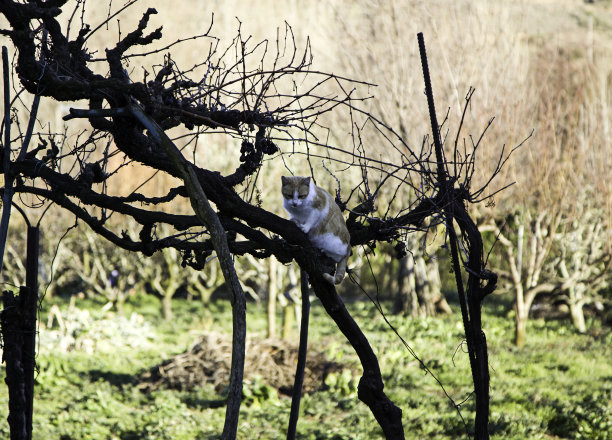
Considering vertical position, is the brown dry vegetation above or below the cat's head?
above

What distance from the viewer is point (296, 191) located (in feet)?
13.2

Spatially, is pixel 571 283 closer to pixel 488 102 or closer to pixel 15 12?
pixel 488 102

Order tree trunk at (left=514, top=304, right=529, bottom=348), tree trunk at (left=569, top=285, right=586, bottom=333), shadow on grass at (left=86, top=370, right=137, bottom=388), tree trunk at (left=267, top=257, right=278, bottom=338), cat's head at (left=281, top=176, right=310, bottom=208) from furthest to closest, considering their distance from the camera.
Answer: tree trunk at (left=569, top=285, right=586, bottom=333) < tree trunk at (left=267, top=257, right=278, bottom=338) < tree trunk at (left=514, top=304, right=529, bottom=348) < shadow on grass at (left=86, top=370, right=137, bottom=388) < cat's head at (left=281, top=176, right=310, bottom=208)

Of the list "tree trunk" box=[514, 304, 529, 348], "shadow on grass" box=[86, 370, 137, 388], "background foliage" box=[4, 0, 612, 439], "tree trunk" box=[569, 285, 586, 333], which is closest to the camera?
"background foliage" box=[4, 0, 612, 439]

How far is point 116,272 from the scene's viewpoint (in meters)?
13.7

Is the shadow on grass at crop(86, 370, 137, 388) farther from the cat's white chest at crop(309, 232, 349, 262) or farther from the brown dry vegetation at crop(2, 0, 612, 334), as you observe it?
the cat's white chest at crop(309, 232, 349, 262)

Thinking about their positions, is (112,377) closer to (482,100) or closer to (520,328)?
(520,328)

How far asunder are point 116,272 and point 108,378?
5.05 m

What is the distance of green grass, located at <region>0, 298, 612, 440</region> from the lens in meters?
6.74

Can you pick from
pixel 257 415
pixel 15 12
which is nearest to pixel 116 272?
pixel 257 415

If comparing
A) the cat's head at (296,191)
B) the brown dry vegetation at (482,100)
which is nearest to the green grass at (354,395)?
the cat's head at (296,191)

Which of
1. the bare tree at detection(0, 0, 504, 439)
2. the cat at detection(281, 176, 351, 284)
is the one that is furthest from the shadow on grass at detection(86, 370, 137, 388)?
the cat at detection(281, 176, 351, 284)

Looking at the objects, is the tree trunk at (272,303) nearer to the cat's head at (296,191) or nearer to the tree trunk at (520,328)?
the tree trunk at (520,328)

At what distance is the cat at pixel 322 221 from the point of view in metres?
3.81
